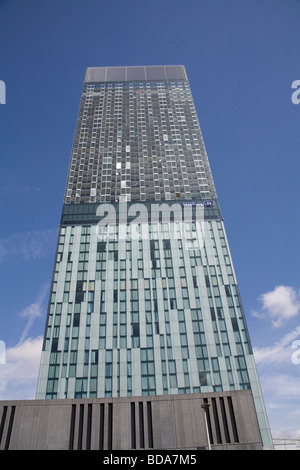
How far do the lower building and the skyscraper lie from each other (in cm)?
39

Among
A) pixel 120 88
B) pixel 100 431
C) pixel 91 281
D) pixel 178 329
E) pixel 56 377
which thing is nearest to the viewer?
pixel 100 431

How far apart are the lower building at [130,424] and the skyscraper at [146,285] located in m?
0.39

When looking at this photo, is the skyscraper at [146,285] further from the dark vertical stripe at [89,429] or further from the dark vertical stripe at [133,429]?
the dark vertical stripe at [89,429]

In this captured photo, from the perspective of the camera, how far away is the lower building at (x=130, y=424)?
32344mm

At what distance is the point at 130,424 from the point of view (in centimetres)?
3394

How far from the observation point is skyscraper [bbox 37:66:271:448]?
5666 centimetres

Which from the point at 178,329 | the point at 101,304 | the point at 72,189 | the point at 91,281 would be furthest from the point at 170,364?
the point at 72,189

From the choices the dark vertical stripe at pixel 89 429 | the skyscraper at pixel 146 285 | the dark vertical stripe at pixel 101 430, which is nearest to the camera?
the dark vertical stripe at pixel 89 429

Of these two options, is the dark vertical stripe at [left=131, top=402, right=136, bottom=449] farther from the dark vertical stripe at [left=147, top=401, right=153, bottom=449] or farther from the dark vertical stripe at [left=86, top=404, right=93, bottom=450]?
the dark vertical stripe at [left=86, top=404, right=93, bottom=450]

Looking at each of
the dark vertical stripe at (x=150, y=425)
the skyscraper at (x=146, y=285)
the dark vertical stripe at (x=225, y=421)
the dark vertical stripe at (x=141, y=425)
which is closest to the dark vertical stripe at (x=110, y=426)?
the skyscraper at (x=146, y=285)

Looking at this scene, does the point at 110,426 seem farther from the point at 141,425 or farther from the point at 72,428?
the point at 72,428

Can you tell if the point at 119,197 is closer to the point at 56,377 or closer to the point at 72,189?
the point at 72,189
